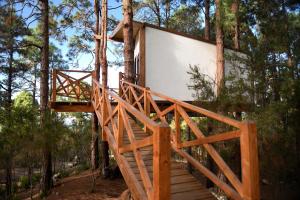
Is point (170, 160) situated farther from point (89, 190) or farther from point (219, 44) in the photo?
point (219, 44)

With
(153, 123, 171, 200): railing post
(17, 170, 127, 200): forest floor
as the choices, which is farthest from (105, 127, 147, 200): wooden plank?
(17, 170, 127, 200): forest floor

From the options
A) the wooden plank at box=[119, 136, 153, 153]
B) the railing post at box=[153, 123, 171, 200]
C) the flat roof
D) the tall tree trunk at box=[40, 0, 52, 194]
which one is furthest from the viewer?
the flat roof

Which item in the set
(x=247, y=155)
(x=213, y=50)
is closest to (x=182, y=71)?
(x=213, y=50)

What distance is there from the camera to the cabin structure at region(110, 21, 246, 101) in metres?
10.0

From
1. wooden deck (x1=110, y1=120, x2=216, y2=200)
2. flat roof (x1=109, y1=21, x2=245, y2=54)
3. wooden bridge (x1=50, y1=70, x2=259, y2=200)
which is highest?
flat roof (x1=109, y1=21, x2=245, y2=54)

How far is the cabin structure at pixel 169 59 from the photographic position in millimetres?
10023

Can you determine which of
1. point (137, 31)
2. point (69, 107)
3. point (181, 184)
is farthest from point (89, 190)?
point (137, 31)

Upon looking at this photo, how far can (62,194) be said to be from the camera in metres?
8.80

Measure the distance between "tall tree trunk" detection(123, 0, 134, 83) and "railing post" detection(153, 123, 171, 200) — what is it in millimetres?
6232

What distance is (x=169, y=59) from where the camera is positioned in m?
10.1

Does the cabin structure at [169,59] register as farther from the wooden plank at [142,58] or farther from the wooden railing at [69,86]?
the wooden railing at [69,86]

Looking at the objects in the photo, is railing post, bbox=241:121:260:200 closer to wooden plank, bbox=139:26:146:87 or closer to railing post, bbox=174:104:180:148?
railing post, bbox=174:104:180:148

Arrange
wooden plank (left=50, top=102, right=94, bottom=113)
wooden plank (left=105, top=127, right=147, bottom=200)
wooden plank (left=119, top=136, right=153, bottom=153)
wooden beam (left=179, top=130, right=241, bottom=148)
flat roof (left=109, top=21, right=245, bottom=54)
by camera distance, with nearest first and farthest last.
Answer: wooden plank (left=119, top=136, right=153, bottom=153)
wooden beam (left=179, top=130, right=241, bottom=148)
wooden plank (left=105, top=127, right=147, bottom=200)
wooden plank (left=50, top=102, right=94, bottom=113)
flat roof (left=109, top=21, right=245, bottom=54)

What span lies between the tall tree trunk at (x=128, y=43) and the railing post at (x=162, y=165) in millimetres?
6232
